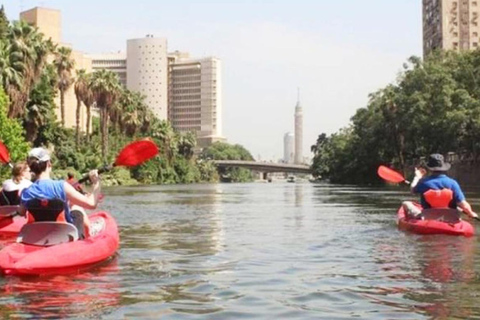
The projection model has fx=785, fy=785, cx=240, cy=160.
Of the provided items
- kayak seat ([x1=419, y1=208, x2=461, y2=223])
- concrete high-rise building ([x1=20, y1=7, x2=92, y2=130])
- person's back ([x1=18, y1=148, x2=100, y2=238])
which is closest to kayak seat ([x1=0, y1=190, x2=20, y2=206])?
person's back ([x1=18, y1=148, x2=100, y2=238])

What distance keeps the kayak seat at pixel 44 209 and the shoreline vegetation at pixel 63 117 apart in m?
36.2

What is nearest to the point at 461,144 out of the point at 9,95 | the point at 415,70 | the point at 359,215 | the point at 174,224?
the point at 415,70

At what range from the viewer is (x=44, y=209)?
10.4 metres

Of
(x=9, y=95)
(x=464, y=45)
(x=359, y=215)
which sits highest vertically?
(x=464, y=45)

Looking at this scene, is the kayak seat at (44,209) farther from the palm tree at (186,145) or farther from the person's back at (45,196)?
the palm tree at (186,145)

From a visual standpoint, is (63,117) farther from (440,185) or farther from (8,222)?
(440,185)

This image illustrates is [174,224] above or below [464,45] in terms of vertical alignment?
below

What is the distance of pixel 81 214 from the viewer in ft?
37.3

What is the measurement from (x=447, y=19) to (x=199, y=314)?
380 feet

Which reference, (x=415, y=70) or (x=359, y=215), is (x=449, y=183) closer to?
(x=359, y=215)

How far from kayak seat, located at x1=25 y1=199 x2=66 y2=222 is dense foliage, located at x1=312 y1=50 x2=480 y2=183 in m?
49.3

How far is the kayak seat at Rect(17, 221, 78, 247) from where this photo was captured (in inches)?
410

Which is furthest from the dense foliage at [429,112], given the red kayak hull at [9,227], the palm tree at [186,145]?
the red kayak hull at [9,227]

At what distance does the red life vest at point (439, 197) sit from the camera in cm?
1516
